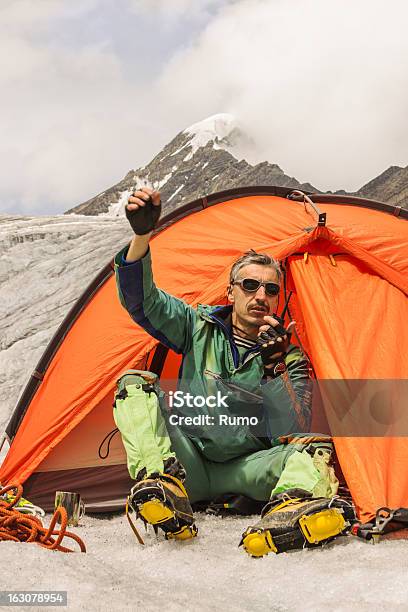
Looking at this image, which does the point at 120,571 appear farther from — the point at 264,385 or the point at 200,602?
the point at 264,385

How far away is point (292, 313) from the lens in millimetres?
5227

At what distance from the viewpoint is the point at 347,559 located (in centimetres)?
297

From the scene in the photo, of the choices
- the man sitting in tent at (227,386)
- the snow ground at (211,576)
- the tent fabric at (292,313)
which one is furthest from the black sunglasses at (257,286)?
the snow ground at (211,576)

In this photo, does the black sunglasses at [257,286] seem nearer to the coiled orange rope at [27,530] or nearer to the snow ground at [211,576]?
the snow ground at [211,576]

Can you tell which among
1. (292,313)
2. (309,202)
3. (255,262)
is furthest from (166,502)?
(309,202)

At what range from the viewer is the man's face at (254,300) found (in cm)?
401

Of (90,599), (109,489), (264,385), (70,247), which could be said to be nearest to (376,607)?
(90,599)

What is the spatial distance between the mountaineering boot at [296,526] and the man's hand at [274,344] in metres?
0.83

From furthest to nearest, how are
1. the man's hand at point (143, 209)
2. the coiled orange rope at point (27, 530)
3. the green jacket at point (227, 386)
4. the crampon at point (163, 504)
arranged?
the green jacket at point (227, 386) → the man's hand at point (143, 209) → the crampon at point (163, 504) → the coiled orange rope at point (27, 530)

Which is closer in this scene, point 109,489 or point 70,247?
point 109,489

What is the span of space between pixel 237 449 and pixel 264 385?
415mm

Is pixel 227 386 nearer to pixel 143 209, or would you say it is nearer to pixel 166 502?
pixel 166 502

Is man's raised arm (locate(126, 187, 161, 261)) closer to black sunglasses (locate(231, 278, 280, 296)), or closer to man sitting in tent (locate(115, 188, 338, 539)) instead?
man sitting in tent (locate(115, 188, 338, 539))

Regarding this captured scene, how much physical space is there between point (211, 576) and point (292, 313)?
2640mm
